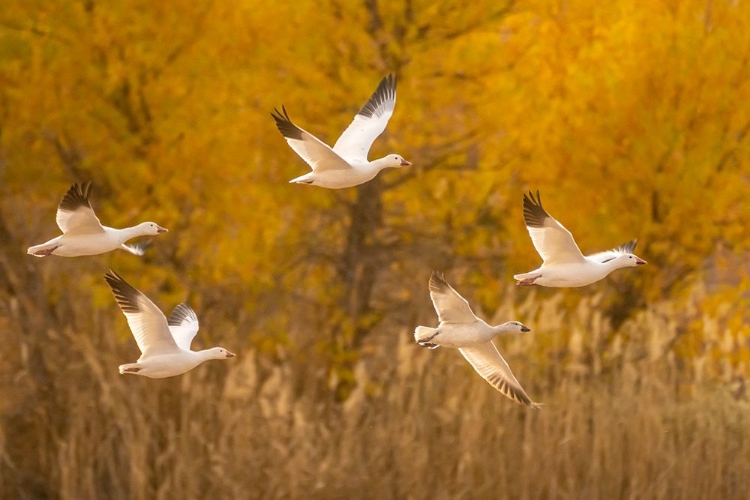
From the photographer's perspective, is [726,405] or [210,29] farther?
[210,29]

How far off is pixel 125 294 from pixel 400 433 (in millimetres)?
2183

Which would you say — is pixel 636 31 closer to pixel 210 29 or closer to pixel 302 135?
A: pixel 210 29

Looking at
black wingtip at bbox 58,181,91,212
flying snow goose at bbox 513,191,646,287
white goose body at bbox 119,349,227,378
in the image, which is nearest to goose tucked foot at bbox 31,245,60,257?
black wingtip at bbox 58,181,91,212

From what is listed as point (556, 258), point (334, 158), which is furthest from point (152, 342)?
point (556, 258)

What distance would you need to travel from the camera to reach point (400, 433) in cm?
829

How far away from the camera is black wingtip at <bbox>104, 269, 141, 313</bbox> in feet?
22.0

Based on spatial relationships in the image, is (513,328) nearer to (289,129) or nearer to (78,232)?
(289,129)

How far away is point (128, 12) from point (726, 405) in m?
4.40

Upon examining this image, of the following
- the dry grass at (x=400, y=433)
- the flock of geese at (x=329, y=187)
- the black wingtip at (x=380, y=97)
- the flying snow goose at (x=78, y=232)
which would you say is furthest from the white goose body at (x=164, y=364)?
the black wingtip at (x=380, y=97)

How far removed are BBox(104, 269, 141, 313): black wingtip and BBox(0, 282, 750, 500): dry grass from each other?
4.15ft

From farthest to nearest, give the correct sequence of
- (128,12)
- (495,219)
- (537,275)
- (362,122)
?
(495,219) → (128,12) → (362,122) → (537,275)

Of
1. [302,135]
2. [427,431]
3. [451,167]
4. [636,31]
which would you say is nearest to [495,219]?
[451,167]

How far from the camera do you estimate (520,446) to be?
27.3 feet

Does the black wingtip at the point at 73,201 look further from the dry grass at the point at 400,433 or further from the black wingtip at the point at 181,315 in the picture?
the dry grass at the point at 400,433
